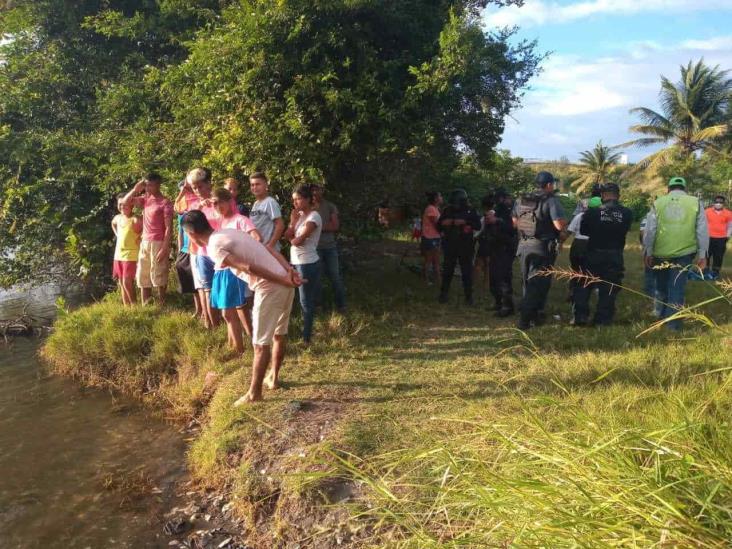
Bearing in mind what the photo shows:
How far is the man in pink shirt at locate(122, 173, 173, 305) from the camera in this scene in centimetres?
658

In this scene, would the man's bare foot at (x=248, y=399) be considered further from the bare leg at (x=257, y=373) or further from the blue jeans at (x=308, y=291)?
the blue jeans at (x=308, y=291)

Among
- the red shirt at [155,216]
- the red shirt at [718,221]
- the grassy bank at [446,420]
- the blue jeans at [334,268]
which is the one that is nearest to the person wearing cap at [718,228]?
the red shirt at [718,221]

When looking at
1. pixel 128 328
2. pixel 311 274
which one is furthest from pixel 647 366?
pixel 128 328

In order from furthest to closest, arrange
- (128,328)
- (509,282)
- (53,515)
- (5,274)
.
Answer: (5,274), (509,282), (128,328), (53,515)

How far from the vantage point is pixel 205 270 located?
19.5 feet

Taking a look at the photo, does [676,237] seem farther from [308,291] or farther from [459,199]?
[308,291]

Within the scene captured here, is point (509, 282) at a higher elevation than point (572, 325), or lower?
higher

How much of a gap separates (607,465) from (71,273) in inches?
360

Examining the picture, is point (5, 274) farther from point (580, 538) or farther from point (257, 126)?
point (580, 538)

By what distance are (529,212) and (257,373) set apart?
151 inches

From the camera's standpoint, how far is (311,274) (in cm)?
577

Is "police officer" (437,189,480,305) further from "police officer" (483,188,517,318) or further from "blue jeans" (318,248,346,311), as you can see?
"blue jeans" (318,248,346,311)

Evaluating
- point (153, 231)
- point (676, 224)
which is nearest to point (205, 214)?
point (153, 231)

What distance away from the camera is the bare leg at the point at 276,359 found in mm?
4551
